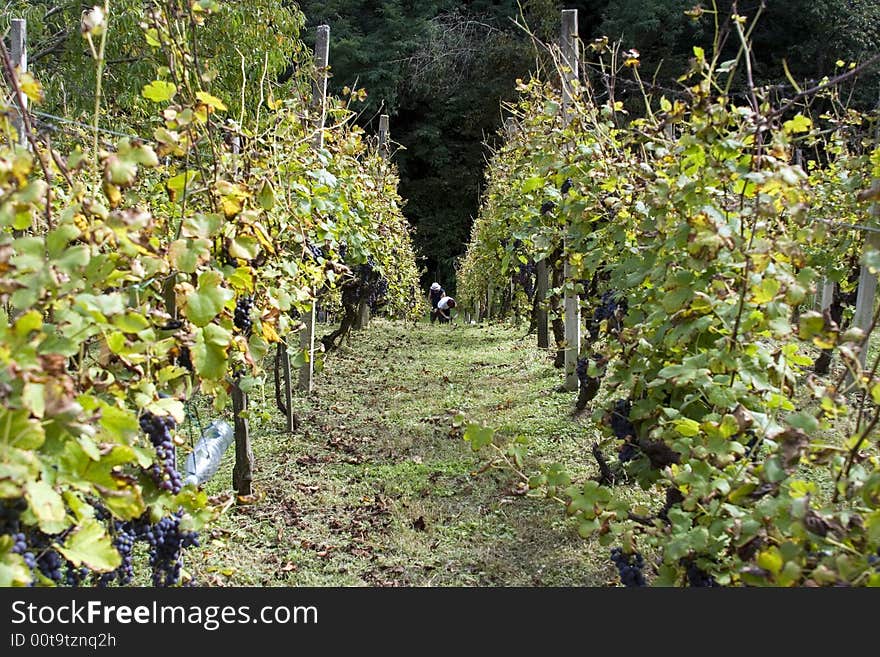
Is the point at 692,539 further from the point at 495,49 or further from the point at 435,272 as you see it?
the point at 435,272

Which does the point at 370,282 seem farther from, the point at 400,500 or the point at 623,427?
the point at 623,427

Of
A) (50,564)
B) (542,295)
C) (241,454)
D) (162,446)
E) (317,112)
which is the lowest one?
(241,454)

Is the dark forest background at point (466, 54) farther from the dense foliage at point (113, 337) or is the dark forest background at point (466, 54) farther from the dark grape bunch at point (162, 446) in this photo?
the dark grape bunch at point (162, 446)

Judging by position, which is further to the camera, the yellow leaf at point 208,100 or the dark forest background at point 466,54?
the dark forest background at point 466,54

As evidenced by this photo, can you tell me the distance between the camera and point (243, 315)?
2.41 m

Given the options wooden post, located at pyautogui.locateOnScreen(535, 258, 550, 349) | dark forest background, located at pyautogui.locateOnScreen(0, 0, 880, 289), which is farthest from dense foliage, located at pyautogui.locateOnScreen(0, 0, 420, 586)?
dark forest background, located at pyautogui.locateOnScreen(0, 0, 880, 289)

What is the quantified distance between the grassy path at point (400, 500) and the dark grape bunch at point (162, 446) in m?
0.72

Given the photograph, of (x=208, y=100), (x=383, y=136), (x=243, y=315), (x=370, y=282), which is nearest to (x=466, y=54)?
(x=383, y=136)

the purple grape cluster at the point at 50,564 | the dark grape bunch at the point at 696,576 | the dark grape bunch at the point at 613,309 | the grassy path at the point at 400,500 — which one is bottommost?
the grassy path at the point at 400,500

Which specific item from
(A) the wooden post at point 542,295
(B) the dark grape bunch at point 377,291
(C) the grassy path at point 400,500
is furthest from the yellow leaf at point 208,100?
(B) the dark grape bunch at point 377,291

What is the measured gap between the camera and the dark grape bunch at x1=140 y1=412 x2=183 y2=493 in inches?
62.2

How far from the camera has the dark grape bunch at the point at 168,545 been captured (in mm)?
1682

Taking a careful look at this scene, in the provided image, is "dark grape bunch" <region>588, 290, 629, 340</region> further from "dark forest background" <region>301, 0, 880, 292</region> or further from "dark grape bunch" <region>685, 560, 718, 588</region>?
"dark forest background" <region>301, 0, 880, 292</region>

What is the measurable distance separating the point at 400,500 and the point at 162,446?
1888 millimetres
